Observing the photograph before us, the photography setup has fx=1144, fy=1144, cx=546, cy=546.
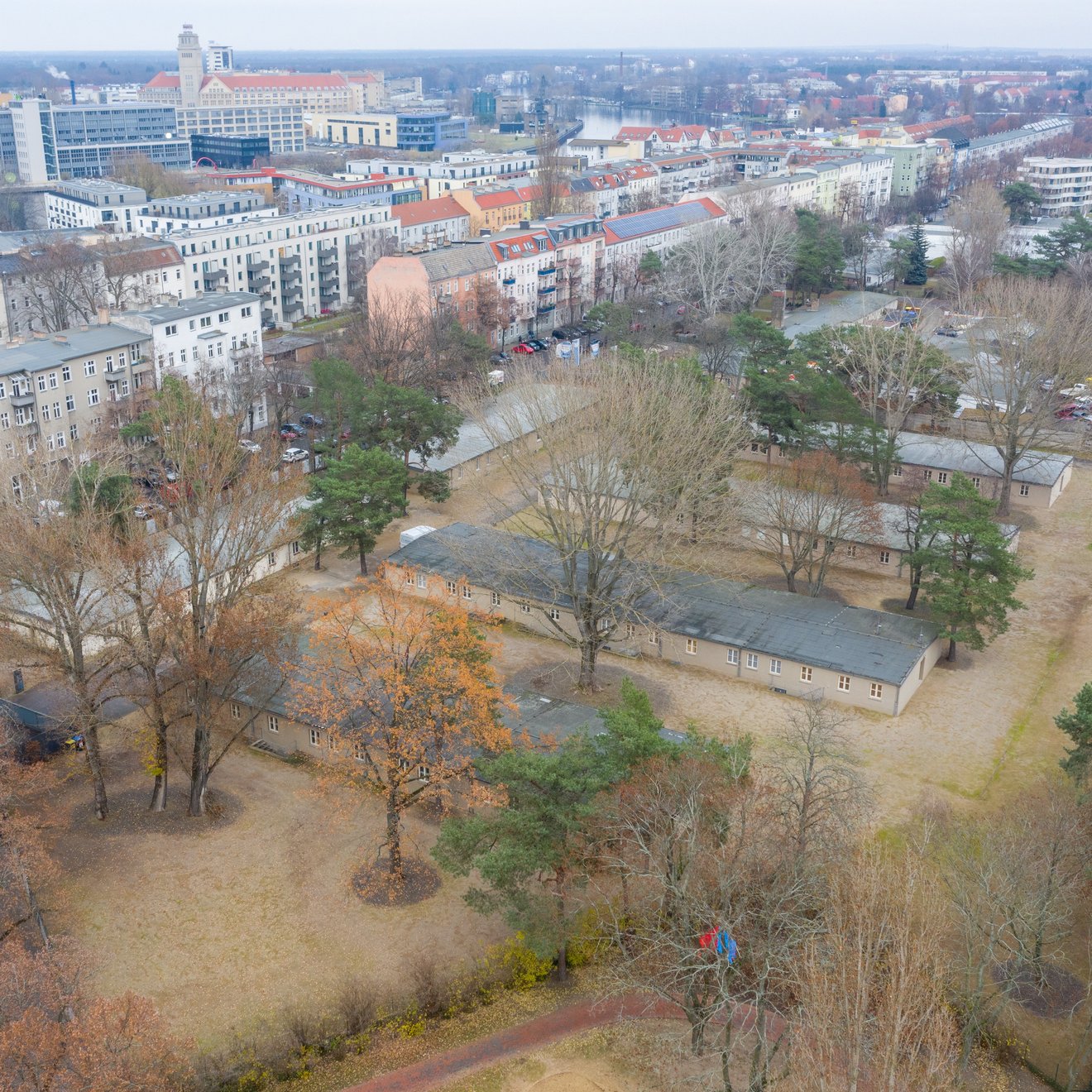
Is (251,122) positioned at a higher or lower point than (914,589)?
higher

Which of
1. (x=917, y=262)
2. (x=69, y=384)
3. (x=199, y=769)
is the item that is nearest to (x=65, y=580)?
(x=199, y=769)

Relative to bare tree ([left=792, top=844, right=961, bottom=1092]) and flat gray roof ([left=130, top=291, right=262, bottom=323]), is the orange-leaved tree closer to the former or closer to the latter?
bare tree ([left=792, top=844, right=961, bottom=1092])

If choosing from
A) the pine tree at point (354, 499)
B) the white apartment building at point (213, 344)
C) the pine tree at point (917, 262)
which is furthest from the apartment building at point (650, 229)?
the pine tree at point (354, 499)

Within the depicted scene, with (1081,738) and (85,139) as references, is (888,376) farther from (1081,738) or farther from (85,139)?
(85,139)

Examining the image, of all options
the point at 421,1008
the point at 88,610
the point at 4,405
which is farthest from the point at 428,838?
the point at 4,405

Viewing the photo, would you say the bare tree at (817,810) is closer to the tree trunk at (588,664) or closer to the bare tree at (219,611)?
the tree trunk at (588,664)

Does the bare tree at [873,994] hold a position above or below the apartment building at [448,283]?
below

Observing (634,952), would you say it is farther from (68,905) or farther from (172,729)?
(172,729)
